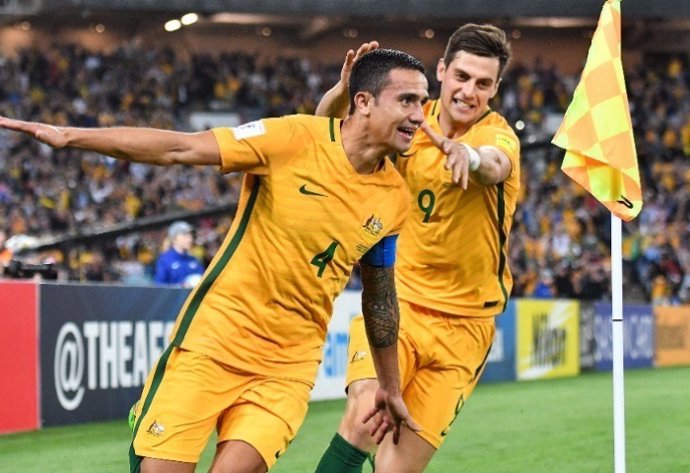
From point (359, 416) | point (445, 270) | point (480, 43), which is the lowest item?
point (359, 416)

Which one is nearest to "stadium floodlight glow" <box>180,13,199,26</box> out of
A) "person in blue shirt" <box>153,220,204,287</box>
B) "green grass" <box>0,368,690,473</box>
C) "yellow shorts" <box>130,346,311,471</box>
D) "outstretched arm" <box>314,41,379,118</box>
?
"person in blue shirt" <box>153,220,204,287</box>

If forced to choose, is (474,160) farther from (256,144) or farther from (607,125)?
(607,125)

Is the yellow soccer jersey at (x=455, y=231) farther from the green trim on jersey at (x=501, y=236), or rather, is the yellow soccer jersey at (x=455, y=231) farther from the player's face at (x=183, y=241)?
the player's face at (x=183, y=241)

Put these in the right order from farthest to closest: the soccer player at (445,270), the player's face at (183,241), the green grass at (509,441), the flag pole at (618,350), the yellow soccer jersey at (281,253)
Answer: the player's face at (183,241), the green grass at (509,441), the flag pole at (618,350), the soccer player at (445,270), the yellow soccer jersey at (281,253)

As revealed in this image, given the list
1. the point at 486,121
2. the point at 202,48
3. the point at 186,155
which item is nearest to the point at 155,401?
the point at 186,155

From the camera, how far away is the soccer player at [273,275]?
5148 mm

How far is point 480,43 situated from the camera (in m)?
6.52

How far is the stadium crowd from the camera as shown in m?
26.0

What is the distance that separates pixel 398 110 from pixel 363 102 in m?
0.17

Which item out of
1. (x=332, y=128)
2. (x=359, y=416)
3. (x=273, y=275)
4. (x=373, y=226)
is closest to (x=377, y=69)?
(x=332, y=128)

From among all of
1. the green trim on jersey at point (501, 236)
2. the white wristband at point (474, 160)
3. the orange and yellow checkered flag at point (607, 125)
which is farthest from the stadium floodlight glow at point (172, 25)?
the white wristband at point (474, 160)

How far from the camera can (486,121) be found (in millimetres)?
6660

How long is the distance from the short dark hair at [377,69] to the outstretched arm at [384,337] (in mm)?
770

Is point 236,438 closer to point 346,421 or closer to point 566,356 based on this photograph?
point 346,421
